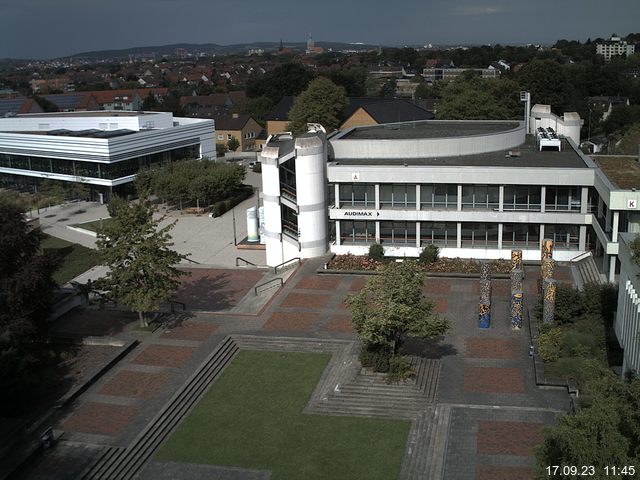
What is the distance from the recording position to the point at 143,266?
100 feet

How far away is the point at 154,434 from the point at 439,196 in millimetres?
24230

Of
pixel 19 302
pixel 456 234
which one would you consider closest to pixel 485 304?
pixel 456 234

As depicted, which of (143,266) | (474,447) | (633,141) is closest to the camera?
(474,447)

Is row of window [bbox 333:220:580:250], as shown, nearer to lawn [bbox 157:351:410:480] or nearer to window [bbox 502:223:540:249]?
window [bbox 502:223:540:249]

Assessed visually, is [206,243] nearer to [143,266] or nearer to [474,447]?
[143,266]

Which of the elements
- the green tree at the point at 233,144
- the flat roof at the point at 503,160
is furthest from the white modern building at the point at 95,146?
the flat roof at the point at 503,160

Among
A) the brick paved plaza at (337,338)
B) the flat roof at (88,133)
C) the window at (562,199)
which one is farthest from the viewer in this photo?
the flat roof at (88,133)

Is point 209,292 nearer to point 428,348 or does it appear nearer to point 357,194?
point 357,194

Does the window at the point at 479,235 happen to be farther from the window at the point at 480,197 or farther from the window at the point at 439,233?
the window at the point at 480,197

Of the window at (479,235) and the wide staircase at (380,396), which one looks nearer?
the wide staircase at (380,396)

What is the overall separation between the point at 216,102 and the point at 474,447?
13088 centimetres

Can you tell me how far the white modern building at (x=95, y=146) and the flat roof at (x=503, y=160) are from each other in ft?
99.5

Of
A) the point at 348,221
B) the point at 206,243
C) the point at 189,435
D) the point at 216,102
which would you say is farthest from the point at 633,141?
the point at 216,102

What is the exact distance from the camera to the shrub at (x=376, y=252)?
41.8m
